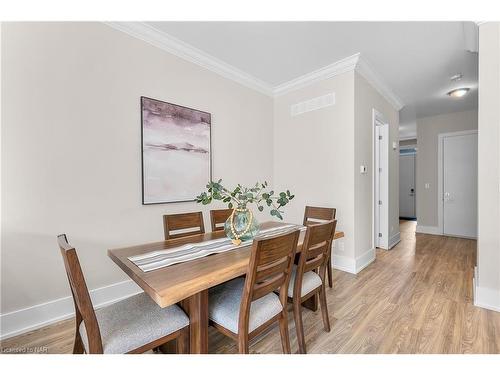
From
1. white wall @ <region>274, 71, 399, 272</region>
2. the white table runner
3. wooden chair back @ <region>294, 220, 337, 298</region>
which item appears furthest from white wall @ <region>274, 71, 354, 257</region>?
the white table runner

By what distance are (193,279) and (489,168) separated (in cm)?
258

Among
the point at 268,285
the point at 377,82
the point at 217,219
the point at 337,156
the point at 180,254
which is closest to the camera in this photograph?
the point at 268,285

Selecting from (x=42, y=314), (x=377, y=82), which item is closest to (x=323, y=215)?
(x=377, y=82)

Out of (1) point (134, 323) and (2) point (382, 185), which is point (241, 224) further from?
(2) point (382, 185)

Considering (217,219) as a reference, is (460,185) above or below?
above

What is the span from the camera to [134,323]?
3.82 feet

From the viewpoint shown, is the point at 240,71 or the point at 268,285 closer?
Answer: the point at 268,285

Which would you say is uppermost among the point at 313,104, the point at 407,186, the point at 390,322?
the point at 313,104

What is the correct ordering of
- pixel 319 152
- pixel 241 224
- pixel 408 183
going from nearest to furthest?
1. pixel 241 224
2. pixel 319 152
3. pixel 408 183

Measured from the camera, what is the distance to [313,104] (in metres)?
3.26

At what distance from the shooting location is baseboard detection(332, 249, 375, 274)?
290 centimetres

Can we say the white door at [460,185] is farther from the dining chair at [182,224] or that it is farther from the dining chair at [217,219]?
the dining chair at [182,224]

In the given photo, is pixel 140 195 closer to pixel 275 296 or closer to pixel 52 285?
pixel 52 285

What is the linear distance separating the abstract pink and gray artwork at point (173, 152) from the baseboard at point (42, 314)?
905mm
